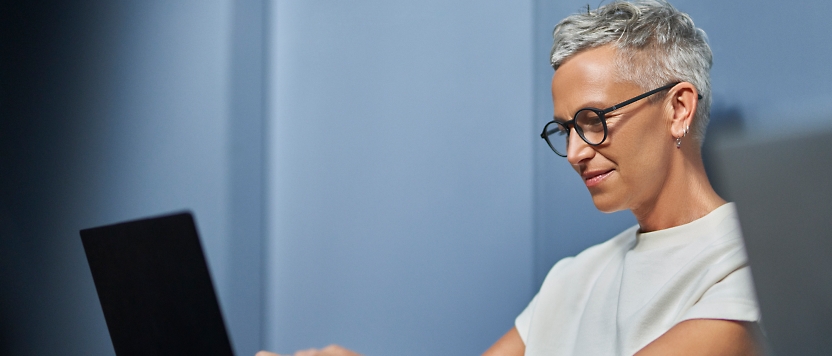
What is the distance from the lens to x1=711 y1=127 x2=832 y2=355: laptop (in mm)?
281

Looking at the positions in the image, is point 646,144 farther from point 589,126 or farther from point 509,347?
point 509,347

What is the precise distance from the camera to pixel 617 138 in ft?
4.03

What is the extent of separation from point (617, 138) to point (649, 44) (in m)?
0.19

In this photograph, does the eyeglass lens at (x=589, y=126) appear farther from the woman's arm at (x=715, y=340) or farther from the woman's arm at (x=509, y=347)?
the woman's arm at (x=509, y=347)

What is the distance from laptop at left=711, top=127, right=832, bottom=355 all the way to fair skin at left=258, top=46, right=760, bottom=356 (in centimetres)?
92

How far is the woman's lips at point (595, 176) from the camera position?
127 cm

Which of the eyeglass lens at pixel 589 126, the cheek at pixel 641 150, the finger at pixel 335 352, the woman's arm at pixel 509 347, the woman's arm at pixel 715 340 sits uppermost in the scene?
the eyeglass lens at pixel 589 126

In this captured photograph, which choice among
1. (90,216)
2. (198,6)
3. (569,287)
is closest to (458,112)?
(569,287)

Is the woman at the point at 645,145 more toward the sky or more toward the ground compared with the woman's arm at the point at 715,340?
more toward the sky

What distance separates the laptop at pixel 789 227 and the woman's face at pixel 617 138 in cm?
92

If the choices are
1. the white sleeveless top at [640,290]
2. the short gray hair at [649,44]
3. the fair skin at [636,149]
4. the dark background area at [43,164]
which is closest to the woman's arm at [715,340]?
the white sleeveless top at [640,290]

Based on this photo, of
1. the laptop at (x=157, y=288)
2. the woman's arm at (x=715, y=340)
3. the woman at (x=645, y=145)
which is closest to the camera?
the laptop at (x=157, y=288)

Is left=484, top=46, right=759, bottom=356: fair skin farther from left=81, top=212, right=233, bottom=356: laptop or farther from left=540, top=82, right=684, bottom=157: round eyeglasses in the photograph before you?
left=81, top=212, right=233, bottom=356: laptop

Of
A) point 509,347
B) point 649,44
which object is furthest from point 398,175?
point 649,44
